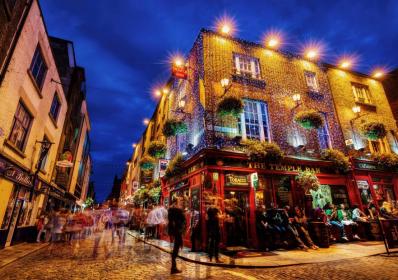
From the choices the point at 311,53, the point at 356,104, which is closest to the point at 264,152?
the point at 311,53

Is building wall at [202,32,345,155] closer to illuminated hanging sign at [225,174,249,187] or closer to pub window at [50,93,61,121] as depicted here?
illuminated hanging sign at [225,174,249,187]

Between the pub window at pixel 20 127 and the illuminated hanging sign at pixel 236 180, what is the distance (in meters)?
9.83

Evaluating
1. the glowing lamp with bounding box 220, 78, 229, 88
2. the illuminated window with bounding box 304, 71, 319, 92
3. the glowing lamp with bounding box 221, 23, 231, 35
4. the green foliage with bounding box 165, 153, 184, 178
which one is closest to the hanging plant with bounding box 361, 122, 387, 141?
the illuminated window with bounding box 304, 71, 319, 92

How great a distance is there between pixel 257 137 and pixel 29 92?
11.9m

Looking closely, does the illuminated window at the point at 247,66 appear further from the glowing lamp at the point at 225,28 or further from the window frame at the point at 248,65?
the glowing lamp at the point at 225,28

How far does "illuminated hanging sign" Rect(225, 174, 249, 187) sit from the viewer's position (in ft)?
34.1

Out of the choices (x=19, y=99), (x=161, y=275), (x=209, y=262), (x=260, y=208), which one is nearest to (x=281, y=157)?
(x=260, y=208)

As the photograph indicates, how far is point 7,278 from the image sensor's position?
505cm

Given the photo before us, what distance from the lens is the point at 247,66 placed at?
14.1 metres

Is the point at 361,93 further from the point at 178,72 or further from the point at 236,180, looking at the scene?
the point at 178,72

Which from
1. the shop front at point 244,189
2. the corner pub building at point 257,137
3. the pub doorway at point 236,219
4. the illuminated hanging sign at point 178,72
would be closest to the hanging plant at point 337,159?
the corner pub building at point 257,137

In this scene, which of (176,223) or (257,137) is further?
(257,137)

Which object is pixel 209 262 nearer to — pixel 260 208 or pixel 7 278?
pixel 260 208

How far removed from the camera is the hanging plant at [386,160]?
46.1 feet
